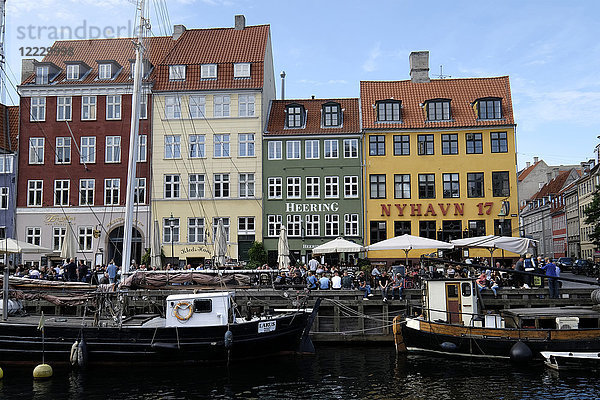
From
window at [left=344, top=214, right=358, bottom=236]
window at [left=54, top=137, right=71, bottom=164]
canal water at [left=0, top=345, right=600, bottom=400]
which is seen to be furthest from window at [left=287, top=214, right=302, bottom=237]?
canal water at [left=0, top=345, right=600, bottom=400]

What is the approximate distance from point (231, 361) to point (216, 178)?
973 inches

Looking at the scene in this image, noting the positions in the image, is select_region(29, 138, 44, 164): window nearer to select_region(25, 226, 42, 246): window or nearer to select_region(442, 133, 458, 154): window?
select_region(25, 226, 42, 246): window

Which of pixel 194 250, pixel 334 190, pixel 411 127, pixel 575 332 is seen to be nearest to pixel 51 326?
pixel 575 332

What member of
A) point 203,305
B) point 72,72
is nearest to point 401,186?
point 203,305

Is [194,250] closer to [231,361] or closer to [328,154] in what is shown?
[328,154]

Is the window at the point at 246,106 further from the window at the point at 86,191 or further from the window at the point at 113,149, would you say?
the window at the point at 86,191

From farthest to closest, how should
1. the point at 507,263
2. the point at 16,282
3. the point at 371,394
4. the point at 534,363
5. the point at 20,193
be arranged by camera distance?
the point at 20,193 < the point at 507,263 < the point at 16,282 < the point at 534,363 < the point at 371,394

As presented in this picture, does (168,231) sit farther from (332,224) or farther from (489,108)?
(489,108)

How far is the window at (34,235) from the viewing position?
148ft

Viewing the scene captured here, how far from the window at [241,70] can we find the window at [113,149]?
32.1 feet

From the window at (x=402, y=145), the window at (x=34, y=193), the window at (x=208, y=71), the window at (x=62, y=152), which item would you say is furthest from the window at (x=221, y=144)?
the window at (x=34, y=193)

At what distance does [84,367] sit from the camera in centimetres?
2103

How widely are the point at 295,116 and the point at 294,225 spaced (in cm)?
818

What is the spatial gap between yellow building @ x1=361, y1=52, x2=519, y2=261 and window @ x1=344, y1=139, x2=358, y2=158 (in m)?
0.82
